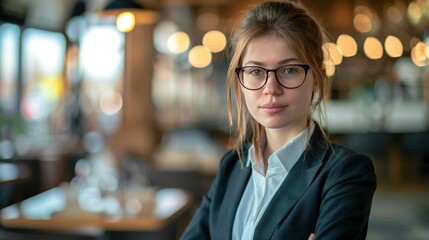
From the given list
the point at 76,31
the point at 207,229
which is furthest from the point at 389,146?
the point at 207,229

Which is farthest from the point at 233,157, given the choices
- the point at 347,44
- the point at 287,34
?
the point at 347,44

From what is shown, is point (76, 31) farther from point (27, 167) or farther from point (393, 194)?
point (393, 194)

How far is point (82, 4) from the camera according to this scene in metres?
11.8

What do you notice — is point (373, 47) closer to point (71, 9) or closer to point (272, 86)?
point (71, 9)

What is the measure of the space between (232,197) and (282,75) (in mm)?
416

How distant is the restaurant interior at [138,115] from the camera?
14.2ft

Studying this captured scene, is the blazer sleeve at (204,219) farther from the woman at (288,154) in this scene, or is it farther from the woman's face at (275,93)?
the woman's face at (275,93)

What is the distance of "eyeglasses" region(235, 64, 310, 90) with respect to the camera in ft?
5.22

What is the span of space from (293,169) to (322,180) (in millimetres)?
101

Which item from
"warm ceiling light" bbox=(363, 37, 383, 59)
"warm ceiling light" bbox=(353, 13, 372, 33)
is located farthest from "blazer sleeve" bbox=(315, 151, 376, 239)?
"warm ceiling light" bbox=(363, 37, 383, 59)

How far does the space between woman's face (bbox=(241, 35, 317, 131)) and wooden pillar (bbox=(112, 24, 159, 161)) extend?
6.35 meters

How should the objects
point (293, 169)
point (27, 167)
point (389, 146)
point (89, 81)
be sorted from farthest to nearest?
point (89, 81), point (389, 146), point (27, 167), point (293, 169)

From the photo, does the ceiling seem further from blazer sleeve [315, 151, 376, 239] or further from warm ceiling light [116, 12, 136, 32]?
blazer sleeve [315, 151, 376, 239]

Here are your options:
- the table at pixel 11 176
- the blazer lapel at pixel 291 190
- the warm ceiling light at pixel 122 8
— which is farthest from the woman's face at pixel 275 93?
the table at pixel 11 176
